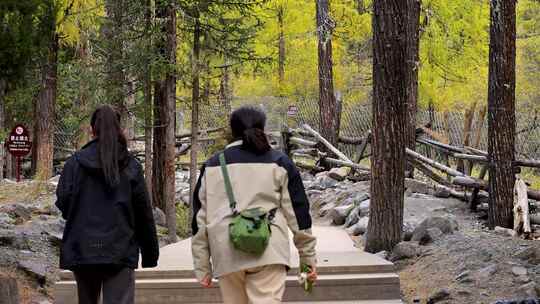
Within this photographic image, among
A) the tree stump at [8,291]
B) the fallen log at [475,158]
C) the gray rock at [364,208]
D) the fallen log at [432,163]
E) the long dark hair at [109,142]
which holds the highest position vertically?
the long dark hair at [109,142]

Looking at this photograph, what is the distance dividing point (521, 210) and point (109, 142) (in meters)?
7.70

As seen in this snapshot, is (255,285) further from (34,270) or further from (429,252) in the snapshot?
(429,252)

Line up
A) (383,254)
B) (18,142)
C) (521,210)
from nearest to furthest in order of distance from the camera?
1. (383,254)
2. (521,210)
3. (18,142)

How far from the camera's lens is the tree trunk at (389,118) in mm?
10672

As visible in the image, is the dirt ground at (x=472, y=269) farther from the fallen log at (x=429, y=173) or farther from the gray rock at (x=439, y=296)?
the fallen log at (x=429, y=173)

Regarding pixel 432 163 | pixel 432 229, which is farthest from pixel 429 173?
pixel 432 229

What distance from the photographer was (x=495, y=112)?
11633 millimetres

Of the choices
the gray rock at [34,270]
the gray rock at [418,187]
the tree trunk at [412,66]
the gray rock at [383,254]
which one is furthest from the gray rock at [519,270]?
the tree trunk at [412,66]

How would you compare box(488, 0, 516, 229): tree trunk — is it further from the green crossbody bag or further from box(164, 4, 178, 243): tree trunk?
the green crossbody bag

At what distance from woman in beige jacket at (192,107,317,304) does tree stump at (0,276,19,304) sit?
2.76 metres

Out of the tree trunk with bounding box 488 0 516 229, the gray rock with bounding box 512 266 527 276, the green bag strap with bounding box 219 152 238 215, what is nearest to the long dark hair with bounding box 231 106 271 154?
the green bag strap with bounding box 219 152 238 215

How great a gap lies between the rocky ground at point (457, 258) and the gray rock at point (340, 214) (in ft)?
2.64

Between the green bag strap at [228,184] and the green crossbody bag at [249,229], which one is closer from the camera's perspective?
the green crossbody bag at [249,229]

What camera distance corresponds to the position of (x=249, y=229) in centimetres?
451
